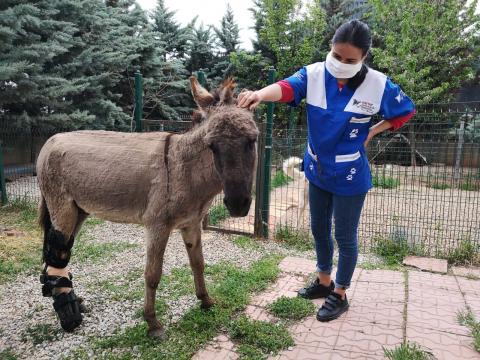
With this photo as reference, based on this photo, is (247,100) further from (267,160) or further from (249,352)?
(267,160)

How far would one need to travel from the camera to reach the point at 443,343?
3.06 metres

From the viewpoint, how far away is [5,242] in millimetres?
5699

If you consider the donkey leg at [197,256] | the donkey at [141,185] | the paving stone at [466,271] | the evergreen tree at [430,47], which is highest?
the evergreen tree at [430,47]

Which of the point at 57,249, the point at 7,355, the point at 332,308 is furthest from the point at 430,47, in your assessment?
the point at 7,355

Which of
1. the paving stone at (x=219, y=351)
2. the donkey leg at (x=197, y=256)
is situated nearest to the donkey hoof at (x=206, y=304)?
the donkey leg at (x=197, y=256)

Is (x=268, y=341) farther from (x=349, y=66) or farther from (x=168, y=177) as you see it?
(x=349, y=66)

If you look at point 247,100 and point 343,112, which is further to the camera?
point 343,112

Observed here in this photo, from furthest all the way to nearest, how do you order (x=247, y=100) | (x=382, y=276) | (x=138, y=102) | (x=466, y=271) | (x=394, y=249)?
(x=138, y=102)
(x=394, y=249)
(x=466, y=271)
(x=382, y=276)
(x=247, y=100)

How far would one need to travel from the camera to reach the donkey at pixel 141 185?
303 centimetres

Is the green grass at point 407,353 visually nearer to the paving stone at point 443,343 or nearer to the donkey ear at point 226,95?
the paving stone at point 443,343

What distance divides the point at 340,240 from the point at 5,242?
500 cm

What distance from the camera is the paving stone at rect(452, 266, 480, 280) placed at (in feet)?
15.3

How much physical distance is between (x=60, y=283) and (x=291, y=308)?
214 cm

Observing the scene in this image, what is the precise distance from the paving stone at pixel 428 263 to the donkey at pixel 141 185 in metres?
2.83
